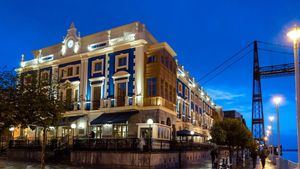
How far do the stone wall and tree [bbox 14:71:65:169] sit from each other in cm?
955

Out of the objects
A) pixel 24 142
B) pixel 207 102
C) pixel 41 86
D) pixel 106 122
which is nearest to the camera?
pixel 41 86

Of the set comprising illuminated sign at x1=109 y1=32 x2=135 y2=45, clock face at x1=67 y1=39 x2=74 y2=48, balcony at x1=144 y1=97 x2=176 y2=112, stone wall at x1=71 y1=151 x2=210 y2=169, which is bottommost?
stone wall at x1=71 y1=151 x2=210 y2=169

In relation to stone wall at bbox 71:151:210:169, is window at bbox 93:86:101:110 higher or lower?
higher

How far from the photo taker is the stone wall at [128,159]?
79.6 feet

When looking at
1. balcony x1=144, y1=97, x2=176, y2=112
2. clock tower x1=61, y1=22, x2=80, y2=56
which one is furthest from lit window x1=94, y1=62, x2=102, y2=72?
balcony x1=144, y1=97, x2=176, y2=112

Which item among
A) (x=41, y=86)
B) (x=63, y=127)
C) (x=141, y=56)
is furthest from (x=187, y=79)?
(x=41, y=86)

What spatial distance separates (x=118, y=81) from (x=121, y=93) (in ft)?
4.28

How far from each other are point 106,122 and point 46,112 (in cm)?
1597

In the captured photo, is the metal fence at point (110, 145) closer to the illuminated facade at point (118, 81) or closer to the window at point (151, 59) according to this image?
the illuminated facade at point (118, 81)

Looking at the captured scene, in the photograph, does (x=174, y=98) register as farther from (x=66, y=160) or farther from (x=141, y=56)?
(x=66, y=160)

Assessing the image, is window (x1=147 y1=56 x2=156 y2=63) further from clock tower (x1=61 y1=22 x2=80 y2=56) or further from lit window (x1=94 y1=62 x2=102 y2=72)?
clock tower (x1=61 y1=22 x2=80 y2=56)

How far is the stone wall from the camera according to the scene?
24250 mm

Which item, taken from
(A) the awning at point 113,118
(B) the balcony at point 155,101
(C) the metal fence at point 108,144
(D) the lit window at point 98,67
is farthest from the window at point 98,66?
(C) the metal fence at point 108,144

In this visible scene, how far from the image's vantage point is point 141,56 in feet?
107
